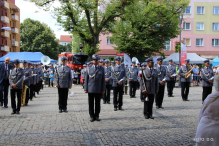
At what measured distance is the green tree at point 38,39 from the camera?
220 feet

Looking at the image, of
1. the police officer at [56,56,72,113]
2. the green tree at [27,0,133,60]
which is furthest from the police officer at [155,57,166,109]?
the green tree at [27,0,133,60]

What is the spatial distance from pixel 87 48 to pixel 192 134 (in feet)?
67.9

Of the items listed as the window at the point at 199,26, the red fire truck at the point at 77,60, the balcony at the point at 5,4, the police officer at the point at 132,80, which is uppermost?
the balcony at the point at 5,4

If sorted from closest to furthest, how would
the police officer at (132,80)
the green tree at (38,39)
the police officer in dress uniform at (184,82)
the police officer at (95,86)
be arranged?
1. the police officer at (95,86)
2. the police officer in dress uniform at (184,82)
3. the police officer at (132,80)
4. the green tree at (38,39)

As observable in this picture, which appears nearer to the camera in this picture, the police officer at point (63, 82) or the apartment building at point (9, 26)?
the police officer at point (63, 82)

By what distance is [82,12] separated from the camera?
25844 millimetres

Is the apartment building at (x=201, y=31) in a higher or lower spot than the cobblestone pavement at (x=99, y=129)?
higher

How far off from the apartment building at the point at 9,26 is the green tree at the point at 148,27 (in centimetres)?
3241

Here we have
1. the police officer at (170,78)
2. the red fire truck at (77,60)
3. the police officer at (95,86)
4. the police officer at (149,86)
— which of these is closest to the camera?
the police officer at (95,86)

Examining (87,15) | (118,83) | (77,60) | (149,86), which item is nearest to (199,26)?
(77,60)

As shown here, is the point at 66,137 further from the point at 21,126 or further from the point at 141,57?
the point at 141,57

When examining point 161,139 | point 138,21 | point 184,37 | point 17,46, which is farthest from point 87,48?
point 17,46

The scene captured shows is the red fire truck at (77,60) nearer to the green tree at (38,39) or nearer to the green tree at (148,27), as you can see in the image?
the green tree at (148,27)

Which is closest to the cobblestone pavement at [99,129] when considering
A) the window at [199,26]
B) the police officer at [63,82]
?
the police officer at [63,82]
